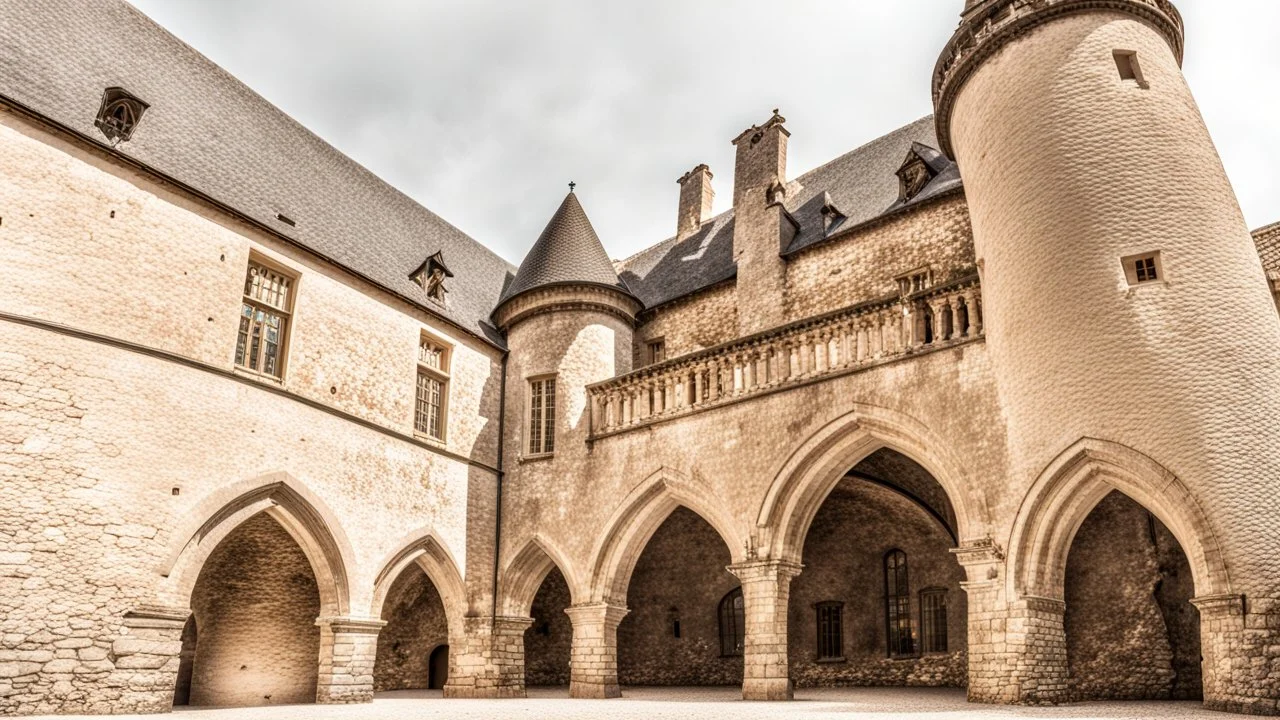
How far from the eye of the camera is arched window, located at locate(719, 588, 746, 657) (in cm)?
1705

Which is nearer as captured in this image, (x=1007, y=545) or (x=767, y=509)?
(x=1007, y=545)

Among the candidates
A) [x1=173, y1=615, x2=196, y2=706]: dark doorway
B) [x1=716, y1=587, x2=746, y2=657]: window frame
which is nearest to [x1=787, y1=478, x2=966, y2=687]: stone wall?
[x1=716, y1=587, x2=746, y2=657]: window frame

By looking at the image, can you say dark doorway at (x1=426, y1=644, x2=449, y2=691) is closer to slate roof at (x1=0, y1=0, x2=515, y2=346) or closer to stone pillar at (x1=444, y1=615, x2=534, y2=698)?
stone pillar at (x1=444, y1=615, x2=534, y2=698)

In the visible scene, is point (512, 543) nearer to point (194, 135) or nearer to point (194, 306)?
point (194, 306)

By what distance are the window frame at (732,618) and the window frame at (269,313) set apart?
9.35 m

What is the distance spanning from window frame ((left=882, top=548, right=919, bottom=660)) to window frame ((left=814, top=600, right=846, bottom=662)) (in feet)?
2.69

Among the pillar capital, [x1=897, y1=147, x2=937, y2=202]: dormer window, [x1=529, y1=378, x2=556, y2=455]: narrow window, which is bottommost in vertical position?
the pillar capital

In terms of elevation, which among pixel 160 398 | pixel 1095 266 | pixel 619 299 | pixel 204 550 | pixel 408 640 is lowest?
pixel 408 640

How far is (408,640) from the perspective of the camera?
18734mm

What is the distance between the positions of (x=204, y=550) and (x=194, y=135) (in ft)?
21.0

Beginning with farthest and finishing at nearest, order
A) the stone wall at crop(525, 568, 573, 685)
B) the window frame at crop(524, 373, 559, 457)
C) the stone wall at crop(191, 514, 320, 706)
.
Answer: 1. the stone wall at crop(525, 568, 573, 685)
2. the window frame at crop(524, 373, 559, 457)
3. the stone wall at crop(191, 514, 320, 706)

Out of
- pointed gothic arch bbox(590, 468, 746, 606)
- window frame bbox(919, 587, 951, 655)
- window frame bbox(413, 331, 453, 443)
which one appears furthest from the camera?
window frame bbox(413, 331, 453, 443)

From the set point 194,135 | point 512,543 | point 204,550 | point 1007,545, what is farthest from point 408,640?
point 1007,545

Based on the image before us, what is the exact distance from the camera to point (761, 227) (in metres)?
17.3
